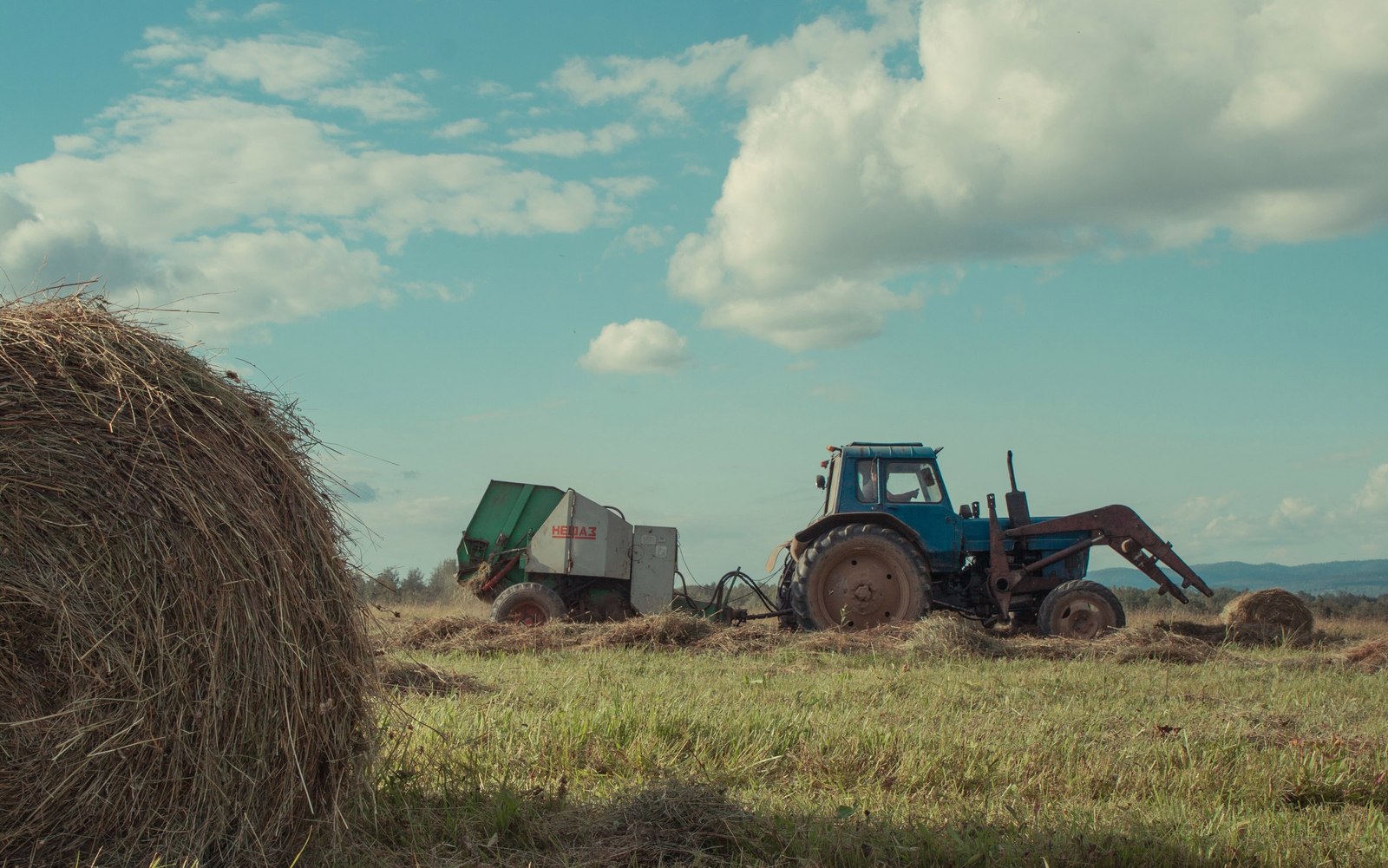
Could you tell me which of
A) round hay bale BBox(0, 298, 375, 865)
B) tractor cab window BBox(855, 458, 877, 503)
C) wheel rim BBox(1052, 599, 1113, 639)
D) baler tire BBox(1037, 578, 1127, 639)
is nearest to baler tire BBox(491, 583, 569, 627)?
tractor cab window BBox(855, 458, 877, 503)

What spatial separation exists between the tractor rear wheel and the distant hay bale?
3920mm

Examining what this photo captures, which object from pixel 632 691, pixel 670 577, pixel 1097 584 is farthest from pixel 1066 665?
pixel 670 577

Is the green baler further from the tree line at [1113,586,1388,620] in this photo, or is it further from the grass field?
the tree line at [1113,586,1388,620]

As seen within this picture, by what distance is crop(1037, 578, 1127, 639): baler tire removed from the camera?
37.4 ft

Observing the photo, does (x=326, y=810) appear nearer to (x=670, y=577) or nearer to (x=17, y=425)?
(x=17, y=425)

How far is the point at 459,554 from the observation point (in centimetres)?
1452

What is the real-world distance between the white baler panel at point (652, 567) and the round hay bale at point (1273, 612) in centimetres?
688

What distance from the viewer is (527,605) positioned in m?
13.1

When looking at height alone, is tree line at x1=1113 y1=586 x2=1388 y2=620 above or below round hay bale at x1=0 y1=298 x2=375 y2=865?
below

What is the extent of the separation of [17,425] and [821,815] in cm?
300

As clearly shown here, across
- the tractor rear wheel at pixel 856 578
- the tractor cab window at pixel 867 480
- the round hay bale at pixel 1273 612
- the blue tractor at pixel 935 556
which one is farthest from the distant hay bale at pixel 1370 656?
the tractor cab window at pixel 867 480

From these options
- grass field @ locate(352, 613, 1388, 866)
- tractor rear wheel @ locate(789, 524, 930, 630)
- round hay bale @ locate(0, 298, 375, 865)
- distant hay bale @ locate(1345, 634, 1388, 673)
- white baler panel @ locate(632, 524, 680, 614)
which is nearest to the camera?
round hay bale @ locate(0, 298, 375, 865)

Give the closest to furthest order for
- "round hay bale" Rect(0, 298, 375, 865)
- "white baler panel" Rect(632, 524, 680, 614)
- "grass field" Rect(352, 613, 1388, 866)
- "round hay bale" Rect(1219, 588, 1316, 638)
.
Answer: "round hay bale" Rect(0, 298, 375, 865) < "grass field" Rect(352, 613, 1388, 866) < "round hay bale" Rect(1219, 588, 1316, 638) < "white baler panel" Rect(632, 524, 680, 614)

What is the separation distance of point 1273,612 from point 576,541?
8725 millimetres
